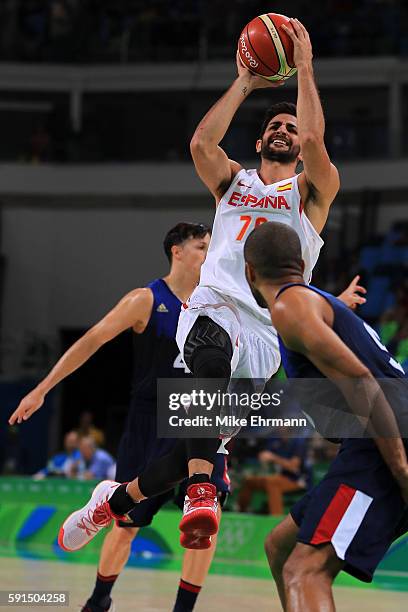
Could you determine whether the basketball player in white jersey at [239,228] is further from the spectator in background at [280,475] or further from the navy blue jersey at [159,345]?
the spectator in background at [280,475]

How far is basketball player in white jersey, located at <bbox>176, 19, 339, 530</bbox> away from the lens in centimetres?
524

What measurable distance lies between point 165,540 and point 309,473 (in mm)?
2135

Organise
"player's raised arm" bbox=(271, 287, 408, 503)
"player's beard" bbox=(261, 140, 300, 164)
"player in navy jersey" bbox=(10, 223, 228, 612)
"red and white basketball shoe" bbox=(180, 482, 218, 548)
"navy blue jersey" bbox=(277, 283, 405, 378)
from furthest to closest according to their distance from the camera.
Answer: "player in navy jersey" bbox=(10, 223, 228, 612) → "player's beard" bbox=(261, 140, 300, 164) → "red and white basketball shoe" bbox=(180, 482, 218, 548) → "navy blue jersey" bbox=(277, 283, 405, 378) → "player's raised arm" bbox=(271, 287, 408, 503)

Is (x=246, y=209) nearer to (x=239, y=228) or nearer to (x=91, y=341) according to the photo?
(x=239, y=228)

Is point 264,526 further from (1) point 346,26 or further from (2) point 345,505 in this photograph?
(1) point 346,26

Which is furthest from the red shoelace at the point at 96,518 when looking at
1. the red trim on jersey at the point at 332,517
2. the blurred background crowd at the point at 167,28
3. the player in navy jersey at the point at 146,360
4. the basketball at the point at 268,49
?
the blurred background crowd at the point at 167,28

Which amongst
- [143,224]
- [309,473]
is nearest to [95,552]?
[309,473]

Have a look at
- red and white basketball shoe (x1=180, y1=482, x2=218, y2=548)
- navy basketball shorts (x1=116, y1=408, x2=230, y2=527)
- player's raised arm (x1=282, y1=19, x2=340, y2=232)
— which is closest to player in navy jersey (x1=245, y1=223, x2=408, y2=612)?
red and white basketball shoe (x1=180, y1=482, x2=218, y2=548)

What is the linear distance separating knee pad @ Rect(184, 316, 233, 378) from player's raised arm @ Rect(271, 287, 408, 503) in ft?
4.07

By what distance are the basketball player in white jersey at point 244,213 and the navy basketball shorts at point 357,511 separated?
1251 mm

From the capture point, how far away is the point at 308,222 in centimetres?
541

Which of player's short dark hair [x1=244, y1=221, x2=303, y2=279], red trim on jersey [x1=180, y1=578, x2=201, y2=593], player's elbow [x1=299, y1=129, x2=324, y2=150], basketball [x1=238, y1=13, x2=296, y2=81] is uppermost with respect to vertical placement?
basketball [x1=238, y1=13, x2=296, y2=81]

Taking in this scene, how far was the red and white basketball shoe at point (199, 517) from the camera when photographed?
4723 mm

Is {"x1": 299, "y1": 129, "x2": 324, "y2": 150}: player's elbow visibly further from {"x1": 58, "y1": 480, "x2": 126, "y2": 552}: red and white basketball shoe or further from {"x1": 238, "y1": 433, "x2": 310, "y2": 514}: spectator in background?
{"x1": 238, "y1": 433, "x2": 310, "y2": 514}: spectator in background
